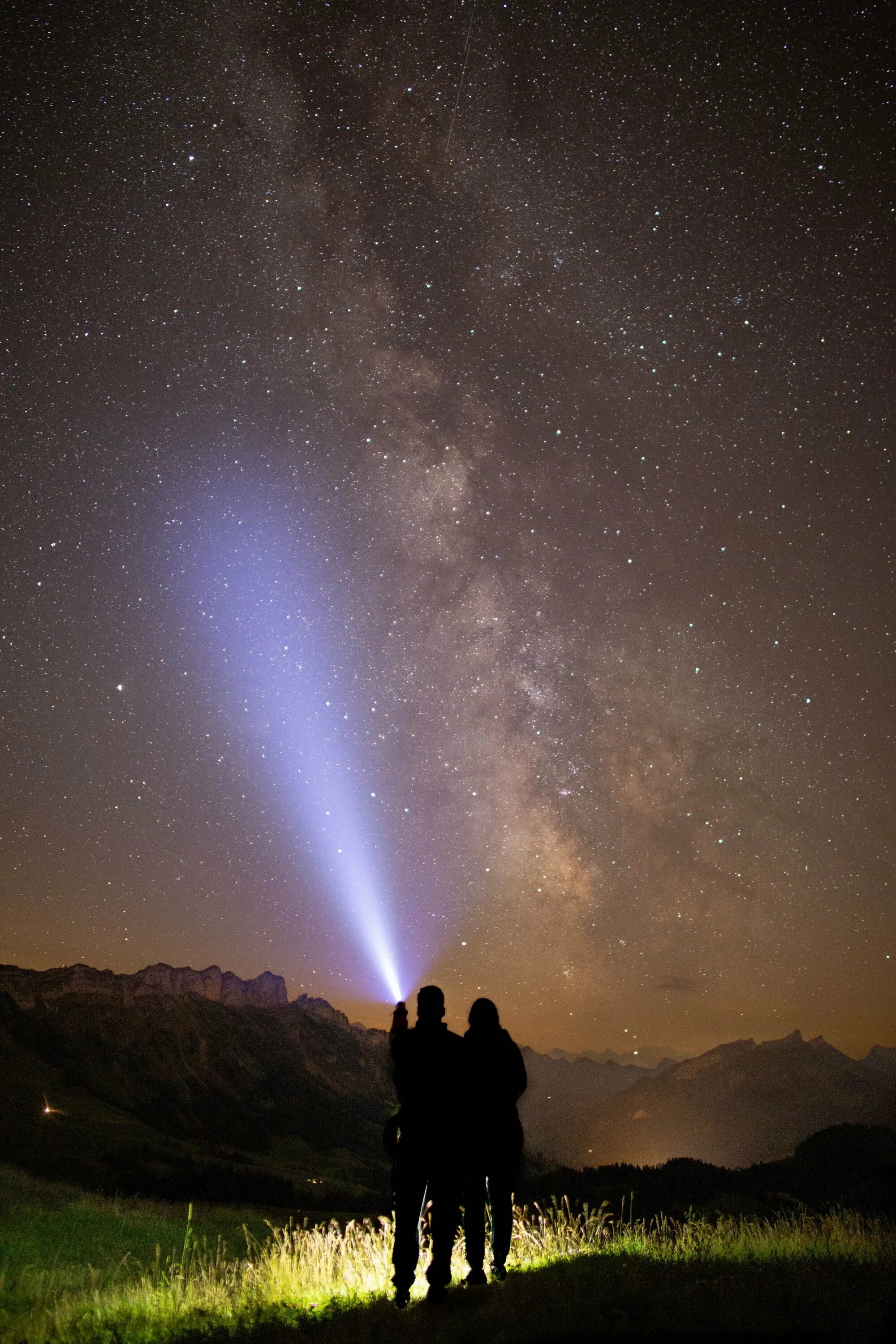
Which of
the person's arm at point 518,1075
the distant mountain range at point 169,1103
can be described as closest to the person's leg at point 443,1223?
the person's arm at point 518,1075

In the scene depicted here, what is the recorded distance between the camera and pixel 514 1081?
20.5 ft

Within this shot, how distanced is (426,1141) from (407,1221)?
0.63 m

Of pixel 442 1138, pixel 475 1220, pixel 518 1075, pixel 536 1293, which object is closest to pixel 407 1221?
pixel 475 1220

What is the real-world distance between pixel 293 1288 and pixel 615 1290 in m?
2.61

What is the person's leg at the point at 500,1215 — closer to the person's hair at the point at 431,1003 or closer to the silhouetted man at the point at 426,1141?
the silhouetted man at the point at 426,1141

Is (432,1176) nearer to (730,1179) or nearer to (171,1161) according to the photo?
(730,1179)

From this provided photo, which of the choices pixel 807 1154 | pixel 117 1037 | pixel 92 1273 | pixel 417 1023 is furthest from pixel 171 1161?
pixel 117 1037

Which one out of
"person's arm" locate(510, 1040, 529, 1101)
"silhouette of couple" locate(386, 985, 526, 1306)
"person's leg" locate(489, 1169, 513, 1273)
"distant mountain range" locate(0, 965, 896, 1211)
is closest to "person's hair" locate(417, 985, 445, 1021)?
"silhouette of couple" locate(386, 985, 526, 1306)

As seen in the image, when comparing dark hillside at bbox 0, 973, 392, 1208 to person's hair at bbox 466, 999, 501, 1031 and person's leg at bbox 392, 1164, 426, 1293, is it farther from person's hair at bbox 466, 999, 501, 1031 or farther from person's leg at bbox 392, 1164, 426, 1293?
person's hair at bbox 466, 999, 501, 1031

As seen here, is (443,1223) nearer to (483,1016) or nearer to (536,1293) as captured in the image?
(536,1293)

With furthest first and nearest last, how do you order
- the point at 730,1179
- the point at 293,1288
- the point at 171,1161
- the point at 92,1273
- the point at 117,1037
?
the point at 117,1037
the point at 171,1161
the point at 730,1179
the point at 92,1273
the point at 293,1288

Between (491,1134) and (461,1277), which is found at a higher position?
(491,1134)

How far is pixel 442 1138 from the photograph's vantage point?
18.5 ft

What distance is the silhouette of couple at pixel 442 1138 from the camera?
18.3ft
